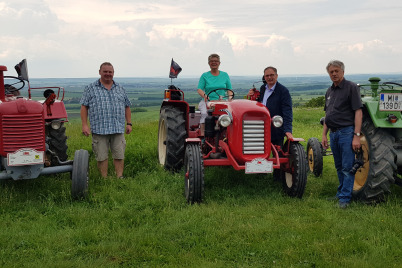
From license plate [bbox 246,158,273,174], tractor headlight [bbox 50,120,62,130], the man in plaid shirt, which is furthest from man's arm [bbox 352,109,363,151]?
tractor headlight [bbox 50,120,62,130]

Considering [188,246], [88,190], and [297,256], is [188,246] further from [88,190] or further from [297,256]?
[88,190]

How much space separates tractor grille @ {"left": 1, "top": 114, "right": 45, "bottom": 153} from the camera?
204 inches

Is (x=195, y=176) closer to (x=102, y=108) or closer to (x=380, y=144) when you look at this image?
(x=102, y=108)

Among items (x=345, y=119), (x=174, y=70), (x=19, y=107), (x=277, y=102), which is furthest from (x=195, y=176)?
(x=174, y=70)

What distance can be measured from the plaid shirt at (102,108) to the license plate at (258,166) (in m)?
2.24

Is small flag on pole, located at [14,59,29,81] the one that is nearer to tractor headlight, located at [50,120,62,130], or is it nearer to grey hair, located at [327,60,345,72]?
tractor headlight, located at [50,120,62,130]

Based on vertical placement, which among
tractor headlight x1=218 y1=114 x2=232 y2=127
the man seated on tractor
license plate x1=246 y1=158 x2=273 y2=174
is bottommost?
license plate x1=246 y1=158 x2=273 y2=174

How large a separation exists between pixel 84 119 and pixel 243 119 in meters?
2.52

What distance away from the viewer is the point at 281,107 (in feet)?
20.9

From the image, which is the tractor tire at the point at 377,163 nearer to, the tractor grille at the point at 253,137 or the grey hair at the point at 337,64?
the grey hair at the point at 337,64

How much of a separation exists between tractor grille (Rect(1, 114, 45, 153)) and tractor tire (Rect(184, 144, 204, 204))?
1.92m

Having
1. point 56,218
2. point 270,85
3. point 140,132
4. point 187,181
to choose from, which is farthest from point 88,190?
point 140,132

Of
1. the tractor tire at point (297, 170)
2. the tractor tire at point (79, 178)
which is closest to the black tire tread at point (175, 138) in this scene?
the tractor tire at point (79, 178)

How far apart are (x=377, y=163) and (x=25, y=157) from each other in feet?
14.2
